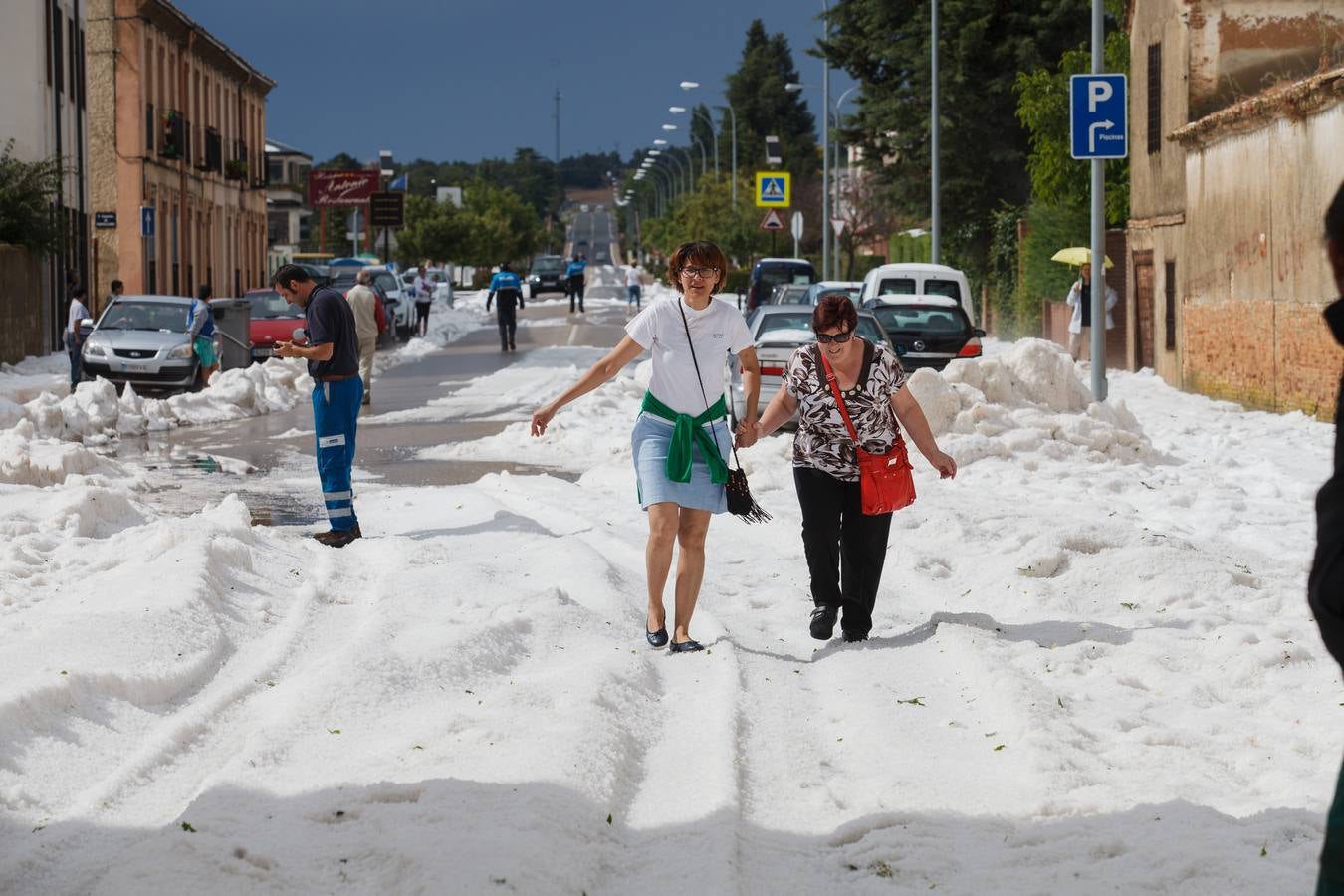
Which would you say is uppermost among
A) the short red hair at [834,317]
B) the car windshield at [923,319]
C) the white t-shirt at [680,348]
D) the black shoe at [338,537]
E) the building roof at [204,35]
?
the building roof at [204,35]

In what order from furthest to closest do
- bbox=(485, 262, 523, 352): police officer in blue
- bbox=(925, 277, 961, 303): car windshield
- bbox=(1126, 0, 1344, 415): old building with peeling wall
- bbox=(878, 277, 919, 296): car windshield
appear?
bbox=(485, 262, 523, 352): police officer in blue → bbox=(925, 277, 961, 303): car windshield → bbox=(878, 277, 919, 296): car windshield → bbox=(1126, 0, 1344, 415): old building with peeling wall

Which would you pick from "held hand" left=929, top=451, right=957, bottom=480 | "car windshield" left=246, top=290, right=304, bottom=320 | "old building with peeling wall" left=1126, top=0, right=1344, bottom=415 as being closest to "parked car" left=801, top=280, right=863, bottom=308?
"old building with peeling wall" left=1126, top=0, right=1344, bottom=415

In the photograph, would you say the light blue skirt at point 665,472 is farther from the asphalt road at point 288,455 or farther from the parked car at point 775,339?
the parked car at point 775,339

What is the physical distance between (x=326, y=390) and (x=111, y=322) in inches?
680

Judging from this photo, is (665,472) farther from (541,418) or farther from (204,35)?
(204,35)

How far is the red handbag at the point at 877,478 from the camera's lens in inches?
327

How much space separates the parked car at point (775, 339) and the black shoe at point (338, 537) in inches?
290

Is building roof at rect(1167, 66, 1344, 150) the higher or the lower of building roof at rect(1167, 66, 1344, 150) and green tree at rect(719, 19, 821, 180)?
the lower

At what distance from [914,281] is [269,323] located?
13120mm

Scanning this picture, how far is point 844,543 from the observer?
855cm

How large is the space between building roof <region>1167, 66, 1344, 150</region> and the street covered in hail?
793cm

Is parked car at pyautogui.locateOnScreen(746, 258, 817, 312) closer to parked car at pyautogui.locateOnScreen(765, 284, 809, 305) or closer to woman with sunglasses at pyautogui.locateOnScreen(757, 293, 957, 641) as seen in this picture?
parked car at pyautogui.locateOnScreen(765, 284, 809, 305)

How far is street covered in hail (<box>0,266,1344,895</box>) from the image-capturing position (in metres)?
5.17

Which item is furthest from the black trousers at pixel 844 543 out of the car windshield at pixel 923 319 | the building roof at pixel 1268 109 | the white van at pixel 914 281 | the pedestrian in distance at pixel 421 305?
the pedestrian in distance at pixel 421 305
